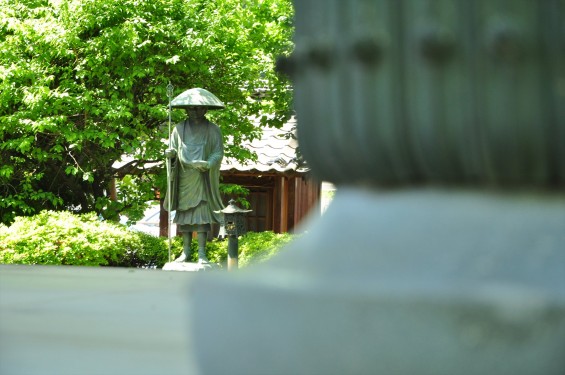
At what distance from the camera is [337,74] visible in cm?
174

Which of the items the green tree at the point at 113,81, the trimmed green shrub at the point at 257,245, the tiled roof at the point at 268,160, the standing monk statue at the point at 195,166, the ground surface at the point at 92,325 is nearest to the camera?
the ground surface at the point at 92,325

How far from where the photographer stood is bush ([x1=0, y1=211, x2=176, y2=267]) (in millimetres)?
11203

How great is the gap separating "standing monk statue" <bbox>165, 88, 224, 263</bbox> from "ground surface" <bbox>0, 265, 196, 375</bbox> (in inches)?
177

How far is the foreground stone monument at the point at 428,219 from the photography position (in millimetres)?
1504

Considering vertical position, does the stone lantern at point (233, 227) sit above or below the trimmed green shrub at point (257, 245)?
above

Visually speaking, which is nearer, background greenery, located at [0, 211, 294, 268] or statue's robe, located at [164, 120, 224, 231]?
statue's robe, located at [164, 120, 224, 231]

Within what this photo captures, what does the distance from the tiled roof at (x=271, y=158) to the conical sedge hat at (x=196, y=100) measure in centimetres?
278

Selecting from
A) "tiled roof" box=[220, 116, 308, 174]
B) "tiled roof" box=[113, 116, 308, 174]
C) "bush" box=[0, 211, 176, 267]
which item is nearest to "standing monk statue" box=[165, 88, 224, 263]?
"bush" box=[0, 211, 176, 267]

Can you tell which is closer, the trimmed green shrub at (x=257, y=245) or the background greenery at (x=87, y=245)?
the background greenery at (x=87, y=245)

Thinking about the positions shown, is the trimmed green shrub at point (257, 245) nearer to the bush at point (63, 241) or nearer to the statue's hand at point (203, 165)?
the statue's hand at point (203, 165)

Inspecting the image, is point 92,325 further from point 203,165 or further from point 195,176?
point 195,176

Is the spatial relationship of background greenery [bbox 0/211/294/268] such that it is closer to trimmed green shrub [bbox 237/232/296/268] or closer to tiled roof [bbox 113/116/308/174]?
trimmed green shrub [bbox 237/232/296/268]

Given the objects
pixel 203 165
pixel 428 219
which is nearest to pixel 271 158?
pixel 203 165

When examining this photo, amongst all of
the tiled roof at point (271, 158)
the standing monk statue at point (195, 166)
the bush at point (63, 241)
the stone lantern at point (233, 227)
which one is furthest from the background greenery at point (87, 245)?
the tiled roof at point (271, 158)
